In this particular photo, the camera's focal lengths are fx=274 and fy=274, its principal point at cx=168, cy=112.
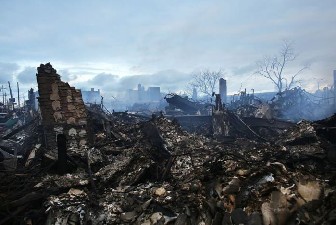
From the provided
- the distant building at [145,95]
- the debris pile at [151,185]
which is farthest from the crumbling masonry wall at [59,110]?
the distant building at [145,95]

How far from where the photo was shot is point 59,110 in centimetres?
798

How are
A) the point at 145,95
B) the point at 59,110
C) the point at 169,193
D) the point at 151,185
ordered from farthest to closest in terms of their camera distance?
the point at 145,95
the point at 59,110
the point at 151,185
the point at 169,193

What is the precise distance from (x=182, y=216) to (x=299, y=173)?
2069mm

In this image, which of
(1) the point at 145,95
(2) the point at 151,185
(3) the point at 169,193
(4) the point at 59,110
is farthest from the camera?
(1) the point at 145,95

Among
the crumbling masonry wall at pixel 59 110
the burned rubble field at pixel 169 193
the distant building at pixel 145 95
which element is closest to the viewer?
the burned rubble field at pixel 169 193

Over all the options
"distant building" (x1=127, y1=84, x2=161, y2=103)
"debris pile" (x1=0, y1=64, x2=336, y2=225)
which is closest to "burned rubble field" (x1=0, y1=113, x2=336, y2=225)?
"debris pile" (x1=0, y1=64, x2=336, y2=225)

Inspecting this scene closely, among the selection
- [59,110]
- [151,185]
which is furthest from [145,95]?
[151,185]

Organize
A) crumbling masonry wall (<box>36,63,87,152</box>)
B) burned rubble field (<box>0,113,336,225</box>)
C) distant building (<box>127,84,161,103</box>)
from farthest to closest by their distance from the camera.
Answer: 1. distant building (<box>127,84,161,103</box>)
2. crumbling masonry wall (<box>36,63,87,152</box>)
3. burned rubble field (<box>0,113,336,225</box>)

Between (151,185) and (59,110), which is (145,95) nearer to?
(59,110)

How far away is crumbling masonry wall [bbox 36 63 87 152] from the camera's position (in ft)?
25.7

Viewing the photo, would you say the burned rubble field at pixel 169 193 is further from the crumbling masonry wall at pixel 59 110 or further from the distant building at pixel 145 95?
the distant building at pixel 145 95

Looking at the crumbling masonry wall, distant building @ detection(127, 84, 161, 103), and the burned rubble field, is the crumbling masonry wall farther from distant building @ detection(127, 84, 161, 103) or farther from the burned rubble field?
distant building @ detection(127, 84, 161, 103)

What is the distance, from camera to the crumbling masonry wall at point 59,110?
7844mm

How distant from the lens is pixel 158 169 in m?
6.25
